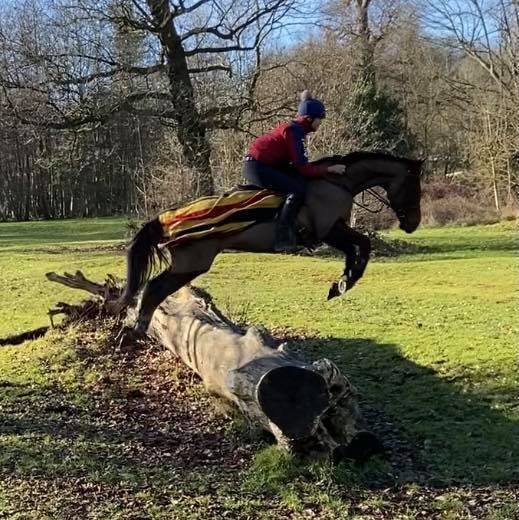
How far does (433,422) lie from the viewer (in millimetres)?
5941

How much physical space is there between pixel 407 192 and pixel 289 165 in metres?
0.88

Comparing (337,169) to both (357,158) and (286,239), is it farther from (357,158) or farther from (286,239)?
(286,239)

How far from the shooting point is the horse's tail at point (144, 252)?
5.72m

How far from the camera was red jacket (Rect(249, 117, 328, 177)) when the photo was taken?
5.27 metres

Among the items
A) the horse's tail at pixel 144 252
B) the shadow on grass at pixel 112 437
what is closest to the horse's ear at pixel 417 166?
the horse's tail at pixel 144 252

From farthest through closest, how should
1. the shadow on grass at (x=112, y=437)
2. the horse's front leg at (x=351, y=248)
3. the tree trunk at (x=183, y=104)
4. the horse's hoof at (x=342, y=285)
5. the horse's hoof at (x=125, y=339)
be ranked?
the tree trunk at (x=183, y=104) < the horse's hoof at (x=125, y=339) < the horse's hoof at (x=342, y=285) < the horse's front leg at (x=351, y=248) < the shadow on grass at (x=112, y=437)

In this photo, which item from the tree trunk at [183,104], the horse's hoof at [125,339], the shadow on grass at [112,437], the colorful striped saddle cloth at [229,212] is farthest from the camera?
the tree trunk at [183,104]

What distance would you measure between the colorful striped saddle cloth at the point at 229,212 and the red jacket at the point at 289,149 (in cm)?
24

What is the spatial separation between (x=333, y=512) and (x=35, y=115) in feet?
57.6

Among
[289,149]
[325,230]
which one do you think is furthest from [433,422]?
[289,149]

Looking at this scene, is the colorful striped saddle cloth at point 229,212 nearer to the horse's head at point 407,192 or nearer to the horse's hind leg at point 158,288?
the horse's hind leg at point 158,288

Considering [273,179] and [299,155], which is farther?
[273,179]

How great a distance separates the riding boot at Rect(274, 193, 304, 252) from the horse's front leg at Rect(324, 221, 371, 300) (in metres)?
0.35

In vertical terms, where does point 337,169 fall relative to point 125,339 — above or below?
above
